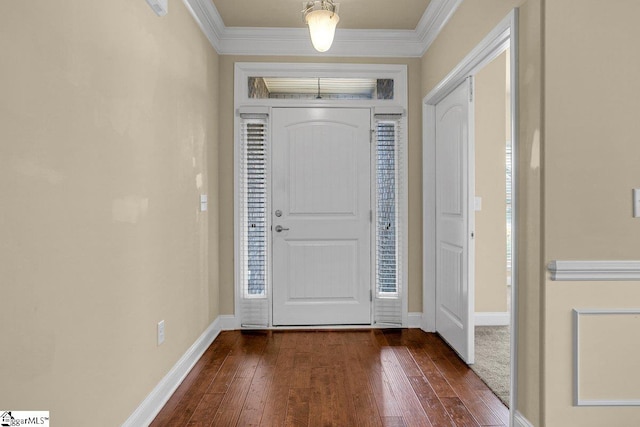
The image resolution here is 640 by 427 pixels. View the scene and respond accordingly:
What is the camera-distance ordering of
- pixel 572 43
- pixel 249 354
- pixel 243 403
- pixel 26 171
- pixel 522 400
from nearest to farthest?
1. pixel 26 171
2. pixel 572 43
3. pixel 522 400
4. pixel 243 403
5. pixel 249 354

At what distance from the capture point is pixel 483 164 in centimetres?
376

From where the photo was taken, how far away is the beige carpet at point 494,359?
250 cm

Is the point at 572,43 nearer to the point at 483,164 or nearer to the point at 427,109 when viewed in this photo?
the point at 427,109

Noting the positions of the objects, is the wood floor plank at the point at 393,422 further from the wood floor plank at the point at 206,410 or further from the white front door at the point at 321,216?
the white front door at the point at 321,216

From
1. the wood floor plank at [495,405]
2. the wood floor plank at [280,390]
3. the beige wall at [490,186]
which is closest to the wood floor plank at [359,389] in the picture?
the wood floor plank at [280,390]

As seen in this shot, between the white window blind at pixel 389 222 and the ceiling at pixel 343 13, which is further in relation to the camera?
the white window blind at pixel 389 222

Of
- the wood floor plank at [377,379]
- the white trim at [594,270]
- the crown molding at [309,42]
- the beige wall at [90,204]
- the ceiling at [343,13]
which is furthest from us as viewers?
the crown molding at [309,42]

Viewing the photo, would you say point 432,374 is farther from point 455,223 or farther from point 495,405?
point 455,223

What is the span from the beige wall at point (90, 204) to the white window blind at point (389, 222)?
1.81 meters

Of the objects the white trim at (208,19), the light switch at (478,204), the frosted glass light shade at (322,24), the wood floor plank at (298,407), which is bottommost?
the wood floor plank at (298,407)

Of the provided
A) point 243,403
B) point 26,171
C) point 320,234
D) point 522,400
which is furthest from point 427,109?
point 26,171

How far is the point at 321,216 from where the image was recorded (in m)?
3.66

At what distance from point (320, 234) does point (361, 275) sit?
0.53 metres

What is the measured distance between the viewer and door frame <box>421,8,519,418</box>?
196 centimetres
